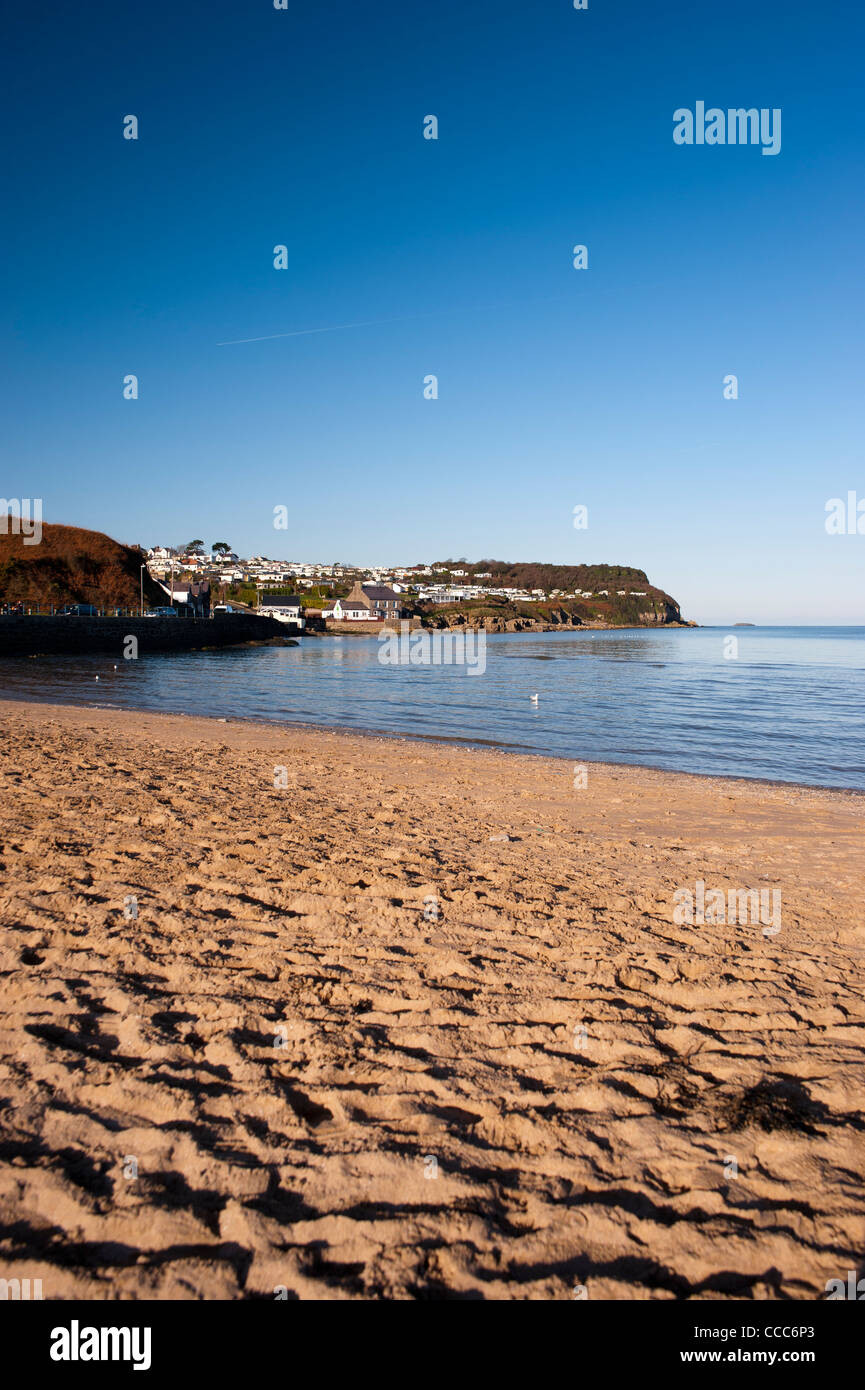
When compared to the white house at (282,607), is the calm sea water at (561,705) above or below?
below

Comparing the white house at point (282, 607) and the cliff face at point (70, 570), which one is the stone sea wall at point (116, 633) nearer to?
the cliff face at point (70, 570)

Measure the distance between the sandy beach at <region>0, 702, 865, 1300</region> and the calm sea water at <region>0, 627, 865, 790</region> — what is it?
10.3m

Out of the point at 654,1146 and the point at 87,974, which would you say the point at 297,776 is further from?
the point at 654,1146

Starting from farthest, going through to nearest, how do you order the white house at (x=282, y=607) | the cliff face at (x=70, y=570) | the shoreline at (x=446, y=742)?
the white house at (x=282, y=607), the cliff face at (x=70, y=570), the shoreline at (x=446, y=742)

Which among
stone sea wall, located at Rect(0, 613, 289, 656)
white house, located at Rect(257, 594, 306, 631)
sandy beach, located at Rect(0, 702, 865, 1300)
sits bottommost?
sandy beach, located at Rect(0, 702, 865, 1300)

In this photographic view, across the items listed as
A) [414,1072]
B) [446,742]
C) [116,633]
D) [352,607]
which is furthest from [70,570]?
[414,1072]

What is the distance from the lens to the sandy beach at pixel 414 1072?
8.39 ft

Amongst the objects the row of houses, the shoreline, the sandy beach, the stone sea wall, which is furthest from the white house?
the sandy beach

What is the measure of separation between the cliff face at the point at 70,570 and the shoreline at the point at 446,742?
60834 millimetres

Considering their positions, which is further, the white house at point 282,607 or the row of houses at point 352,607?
the row of houses at point 352,607

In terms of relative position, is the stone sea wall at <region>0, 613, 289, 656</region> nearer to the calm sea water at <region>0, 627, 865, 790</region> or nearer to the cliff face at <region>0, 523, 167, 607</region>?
the calm sea water at <region>0, 627, 865, 790</region>

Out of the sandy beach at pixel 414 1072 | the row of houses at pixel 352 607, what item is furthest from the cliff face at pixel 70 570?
the sandy beach at pixel 414 1072

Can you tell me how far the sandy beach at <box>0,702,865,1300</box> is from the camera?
101 inches

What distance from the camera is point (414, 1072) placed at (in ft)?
11.8
